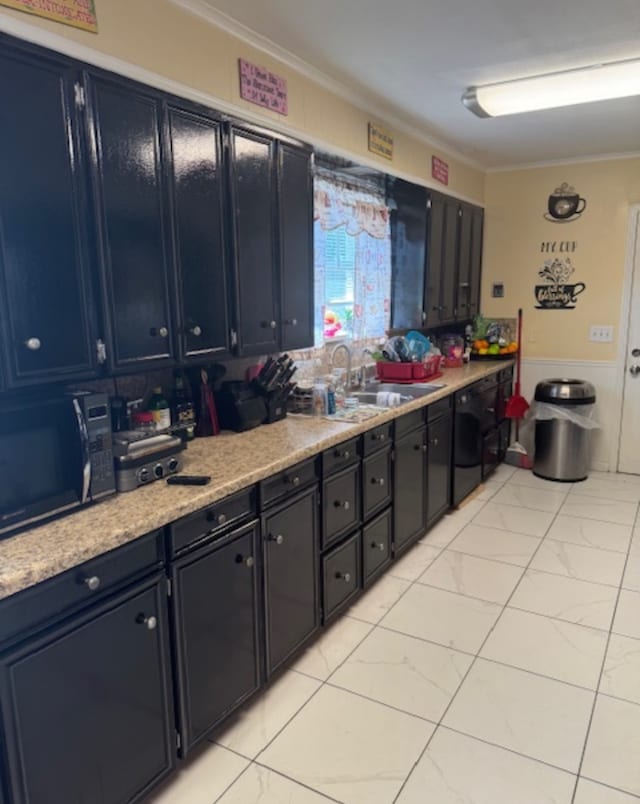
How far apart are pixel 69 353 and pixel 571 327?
4404mm

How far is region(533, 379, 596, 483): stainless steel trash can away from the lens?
181 inches

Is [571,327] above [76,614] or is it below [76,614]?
above

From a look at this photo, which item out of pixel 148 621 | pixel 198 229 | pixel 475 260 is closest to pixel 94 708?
pixel 148 621

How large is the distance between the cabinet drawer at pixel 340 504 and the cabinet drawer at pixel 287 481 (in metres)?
0.14

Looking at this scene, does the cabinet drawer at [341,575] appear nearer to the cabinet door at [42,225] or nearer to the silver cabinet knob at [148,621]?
the silver cabinet knob at [148,621]

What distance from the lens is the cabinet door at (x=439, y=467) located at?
139 inches

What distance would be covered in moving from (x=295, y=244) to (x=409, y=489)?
1479 mm

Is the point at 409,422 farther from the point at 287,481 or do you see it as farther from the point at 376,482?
the point at 287,481

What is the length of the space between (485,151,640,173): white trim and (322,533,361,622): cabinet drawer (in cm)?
375

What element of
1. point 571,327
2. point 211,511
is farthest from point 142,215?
point 571,327

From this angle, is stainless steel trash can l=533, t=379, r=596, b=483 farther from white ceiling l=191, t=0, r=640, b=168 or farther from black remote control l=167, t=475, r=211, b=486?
black remote control l=167, t=475, r=211, b=486

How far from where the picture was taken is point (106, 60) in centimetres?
187

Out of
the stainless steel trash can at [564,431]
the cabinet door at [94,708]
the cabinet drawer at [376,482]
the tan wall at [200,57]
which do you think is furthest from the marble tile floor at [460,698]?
the tan wall at [200,57]

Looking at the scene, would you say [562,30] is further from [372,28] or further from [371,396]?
[371,396]
